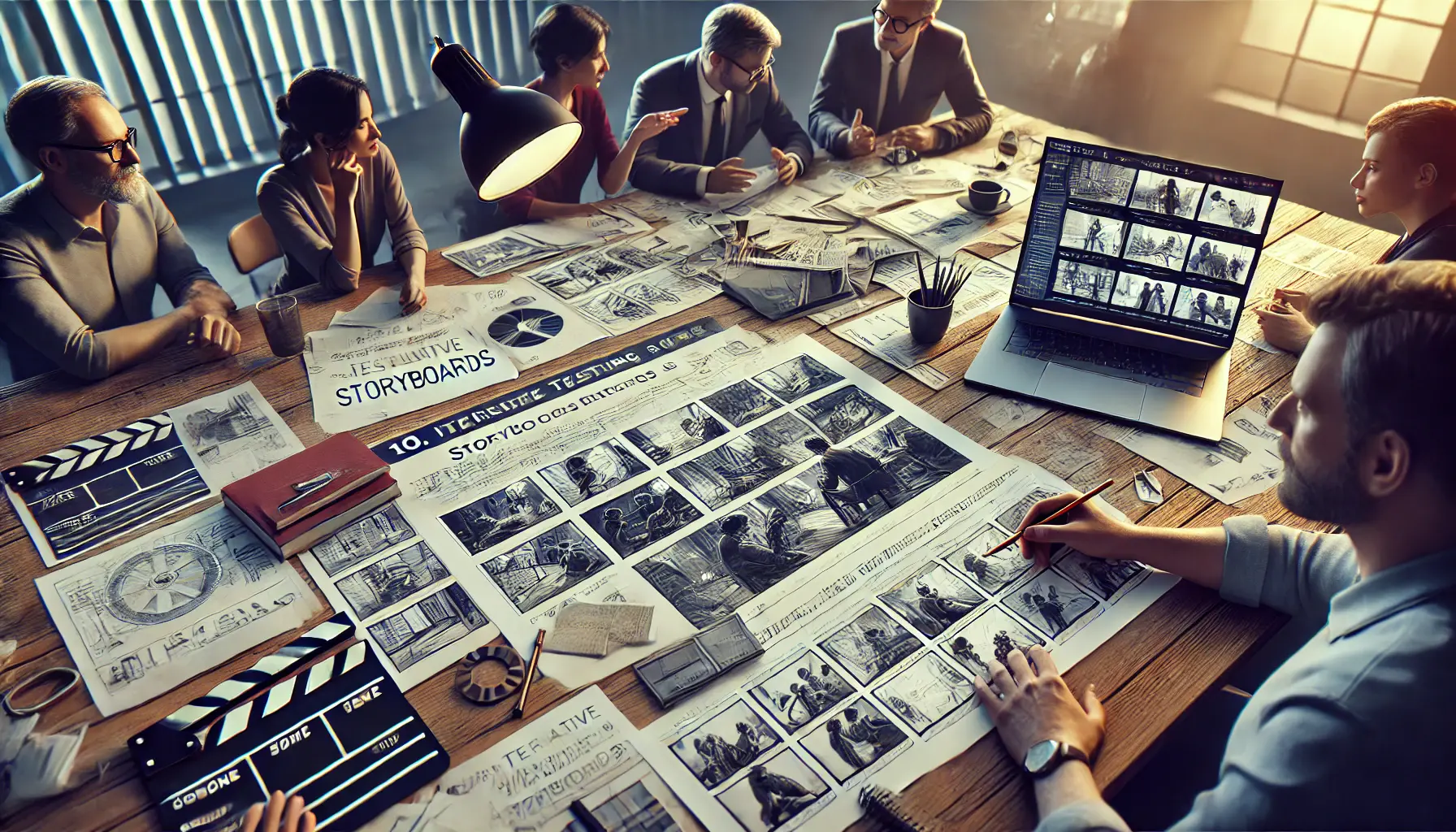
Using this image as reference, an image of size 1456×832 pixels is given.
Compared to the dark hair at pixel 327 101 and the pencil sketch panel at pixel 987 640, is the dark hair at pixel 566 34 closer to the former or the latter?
the dark hair at pixel 327 101

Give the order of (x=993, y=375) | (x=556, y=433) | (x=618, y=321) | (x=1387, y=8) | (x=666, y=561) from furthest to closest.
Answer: (x=1387, y=8), (x=618, y=321), (x=993, y=375), (x=556, y=433), (x=666, y=561)

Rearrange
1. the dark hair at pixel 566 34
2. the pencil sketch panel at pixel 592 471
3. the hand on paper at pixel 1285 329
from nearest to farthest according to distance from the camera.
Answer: the pencil sketch panel at pixel 592 471 < the hand on paper at pixel 1285 329 < the dark hair at pixel 566 34

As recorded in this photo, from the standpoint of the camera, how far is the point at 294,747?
99 centimetres

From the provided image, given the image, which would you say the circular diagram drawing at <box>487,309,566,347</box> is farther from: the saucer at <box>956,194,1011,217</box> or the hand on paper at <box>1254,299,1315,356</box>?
the hand on paper at <box>1254,299,1315,356</box>

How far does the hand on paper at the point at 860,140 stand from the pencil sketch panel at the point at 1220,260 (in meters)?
1.29

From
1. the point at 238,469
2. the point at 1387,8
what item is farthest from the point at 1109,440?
the point at 1387,8

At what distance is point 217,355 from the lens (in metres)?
1.65

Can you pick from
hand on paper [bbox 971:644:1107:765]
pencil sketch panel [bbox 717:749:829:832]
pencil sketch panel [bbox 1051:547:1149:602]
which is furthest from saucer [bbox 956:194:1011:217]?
pencil sketch panel [bbox 717:749:829:832]

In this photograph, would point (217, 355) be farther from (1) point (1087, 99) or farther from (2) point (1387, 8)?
(2) point (1387, 8)

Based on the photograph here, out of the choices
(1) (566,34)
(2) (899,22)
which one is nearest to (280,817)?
(1) (566,34)

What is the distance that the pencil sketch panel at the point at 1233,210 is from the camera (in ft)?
4.94

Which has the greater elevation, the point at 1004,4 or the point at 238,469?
the point at 1004,4

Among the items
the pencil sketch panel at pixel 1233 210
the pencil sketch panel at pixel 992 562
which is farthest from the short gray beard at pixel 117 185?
the pencil sketch panel at pixel 1233 210

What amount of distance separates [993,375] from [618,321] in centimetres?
81
